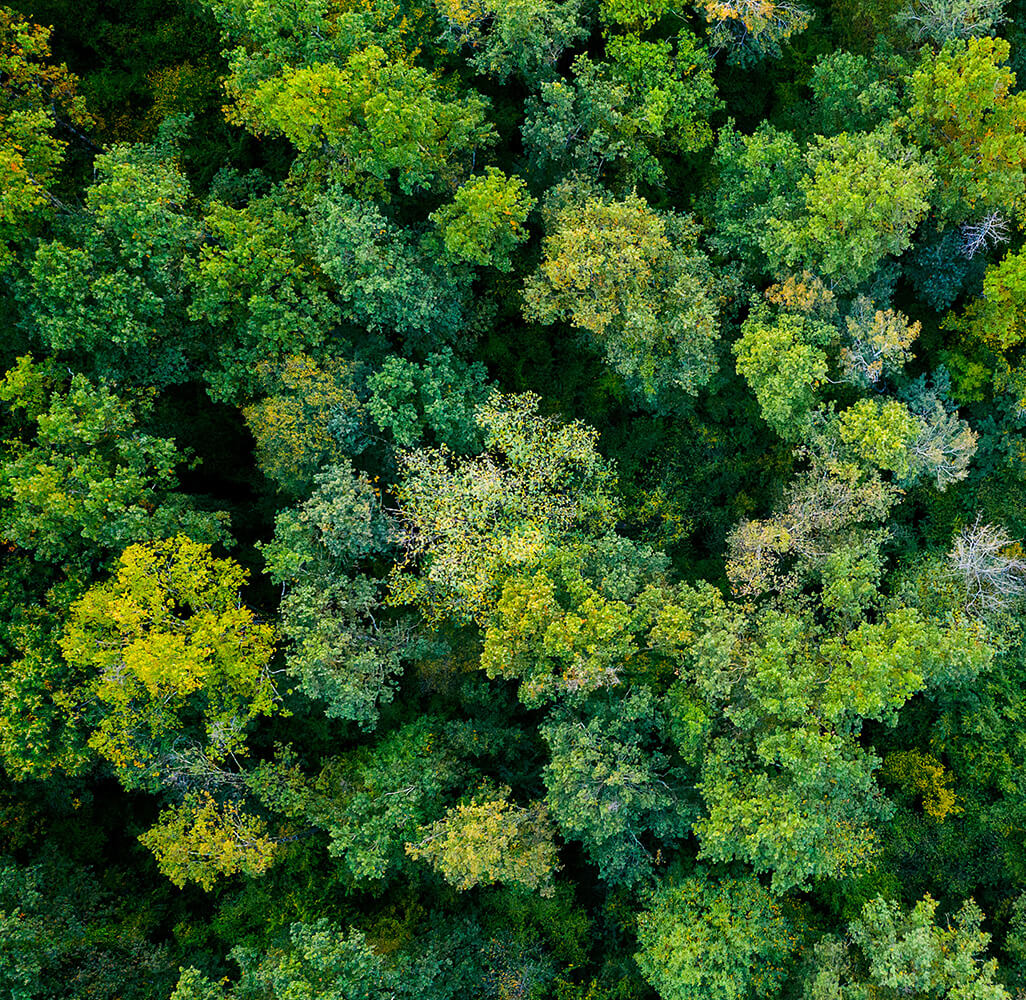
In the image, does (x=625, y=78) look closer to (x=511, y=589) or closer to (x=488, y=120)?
(x=488, y=120)

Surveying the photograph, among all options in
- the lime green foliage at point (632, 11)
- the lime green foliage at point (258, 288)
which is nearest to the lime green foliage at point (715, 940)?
the lime green foliage at point (258, 288)

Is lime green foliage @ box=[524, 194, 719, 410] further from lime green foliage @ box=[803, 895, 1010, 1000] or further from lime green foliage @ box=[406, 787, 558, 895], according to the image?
lime green foliage @ box=[803, 895, 1010, 1000]

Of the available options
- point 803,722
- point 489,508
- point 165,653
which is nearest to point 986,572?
point 803,722

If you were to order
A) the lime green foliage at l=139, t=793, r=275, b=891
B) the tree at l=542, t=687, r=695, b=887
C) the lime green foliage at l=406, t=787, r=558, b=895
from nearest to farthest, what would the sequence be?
1. the lime green foliage at l=406, t=787, r=558, b=895
2. the tree at l=542, t=687, r=695, b=887
3. the lime green foliage at l=139, t=793, r=275, b=891

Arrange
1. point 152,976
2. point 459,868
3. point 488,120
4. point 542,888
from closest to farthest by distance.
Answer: point 459,868 < point 542,888 < point 152,976 < point 488,120

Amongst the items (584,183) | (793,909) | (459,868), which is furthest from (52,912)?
(584,183)

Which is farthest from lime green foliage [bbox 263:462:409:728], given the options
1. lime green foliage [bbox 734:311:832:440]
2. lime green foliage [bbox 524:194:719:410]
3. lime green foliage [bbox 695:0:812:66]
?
lime green foliage [bbox 695:0:812:66]
